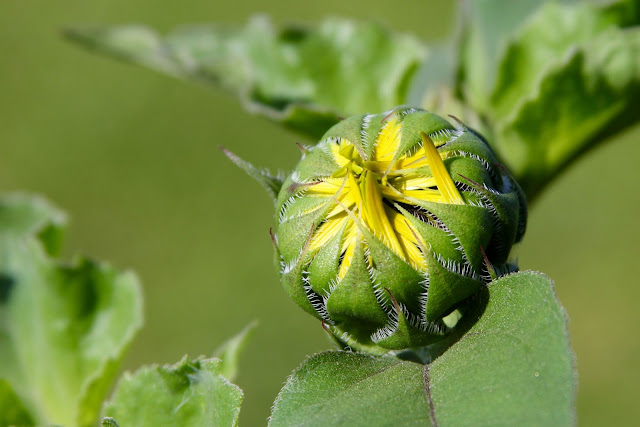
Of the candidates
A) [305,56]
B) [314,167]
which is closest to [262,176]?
[314,167]

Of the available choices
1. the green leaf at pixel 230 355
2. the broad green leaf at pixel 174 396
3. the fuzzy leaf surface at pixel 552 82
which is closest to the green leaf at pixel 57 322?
the green leaf at pixel 230 355

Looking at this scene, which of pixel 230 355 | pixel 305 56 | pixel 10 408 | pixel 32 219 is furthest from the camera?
pixel 305 56

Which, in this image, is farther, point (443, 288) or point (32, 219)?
point (32, 219)

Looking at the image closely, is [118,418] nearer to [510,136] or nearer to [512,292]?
[512,292]

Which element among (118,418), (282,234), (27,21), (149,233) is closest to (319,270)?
(282,234)

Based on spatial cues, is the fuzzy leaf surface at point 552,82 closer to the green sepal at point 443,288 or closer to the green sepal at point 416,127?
the green sepal at point 416,127

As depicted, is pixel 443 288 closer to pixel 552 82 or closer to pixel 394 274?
pixel 394 274
